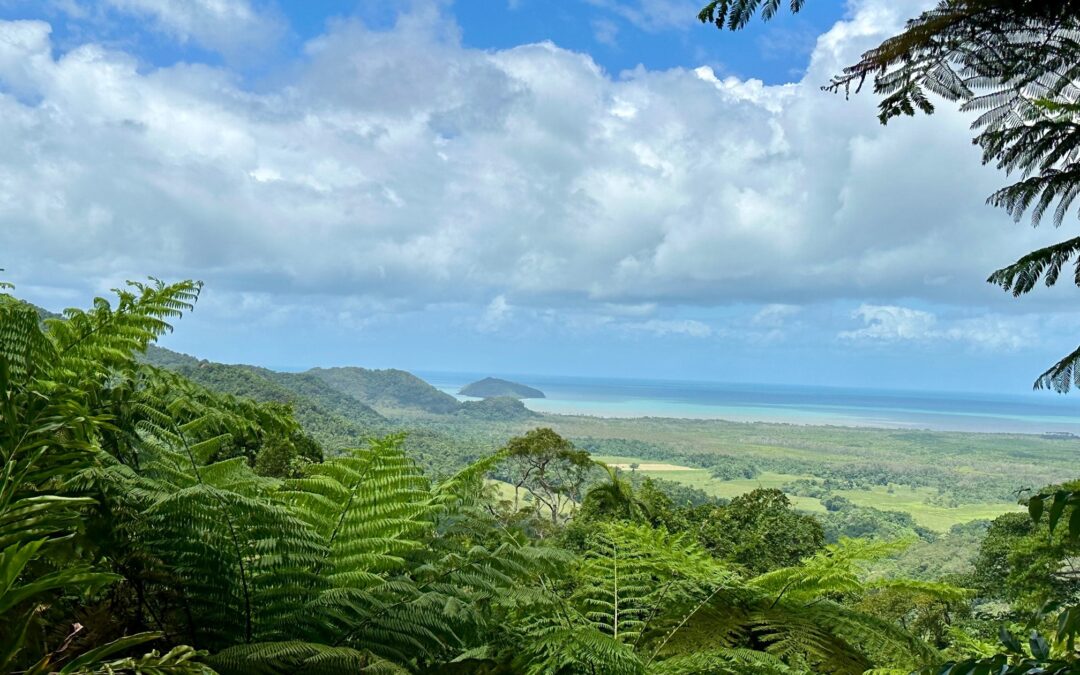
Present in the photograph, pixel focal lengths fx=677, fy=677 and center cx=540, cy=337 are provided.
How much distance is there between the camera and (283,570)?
165 centimetres

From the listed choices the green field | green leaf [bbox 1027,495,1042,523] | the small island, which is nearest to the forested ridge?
green leaf [bbox 1027,495,1042,523]

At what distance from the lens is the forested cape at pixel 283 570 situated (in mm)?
1345

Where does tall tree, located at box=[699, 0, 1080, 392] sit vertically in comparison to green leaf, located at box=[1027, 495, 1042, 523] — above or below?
above

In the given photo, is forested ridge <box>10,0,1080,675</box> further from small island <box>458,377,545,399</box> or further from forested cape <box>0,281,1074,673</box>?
small island <box>458,377,545,399</box>

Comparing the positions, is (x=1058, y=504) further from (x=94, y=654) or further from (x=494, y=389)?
(x=494, y=389)

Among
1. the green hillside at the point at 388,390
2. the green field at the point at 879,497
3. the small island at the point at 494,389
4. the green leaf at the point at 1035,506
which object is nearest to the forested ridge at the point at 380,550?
the green leaf at the point at 1035,506

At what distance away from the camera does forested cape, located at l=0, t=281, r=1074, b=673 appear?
1.34m

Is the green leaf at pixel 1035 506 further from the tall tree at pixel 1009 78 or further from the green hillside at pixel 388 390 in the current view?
the green hillside at pixel 388 390

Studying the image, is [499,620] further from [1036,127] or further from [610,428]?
[610,428]

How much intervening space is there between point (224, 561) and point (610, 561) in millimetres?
1320

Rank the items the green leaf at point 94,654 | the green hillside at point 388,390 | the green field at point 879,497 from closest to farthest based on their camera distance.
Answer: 1. the green leaf at point 94,654
2. the green field at point 879,497
3. the green hillside at point 388,390

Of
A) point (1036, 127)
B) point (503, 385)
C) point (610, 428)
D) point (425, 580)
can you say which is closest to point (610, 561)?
point (425, 580)

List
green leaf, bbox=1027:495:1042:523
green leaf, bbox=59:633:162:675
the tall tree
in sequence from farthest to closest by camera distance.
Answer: the tall tree < green leaf, bbox=1027:495:1042:523 < green leaf, bbox=59:633:162:675

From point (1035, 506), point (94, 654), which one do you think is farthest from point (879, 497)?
point (94, 654)
